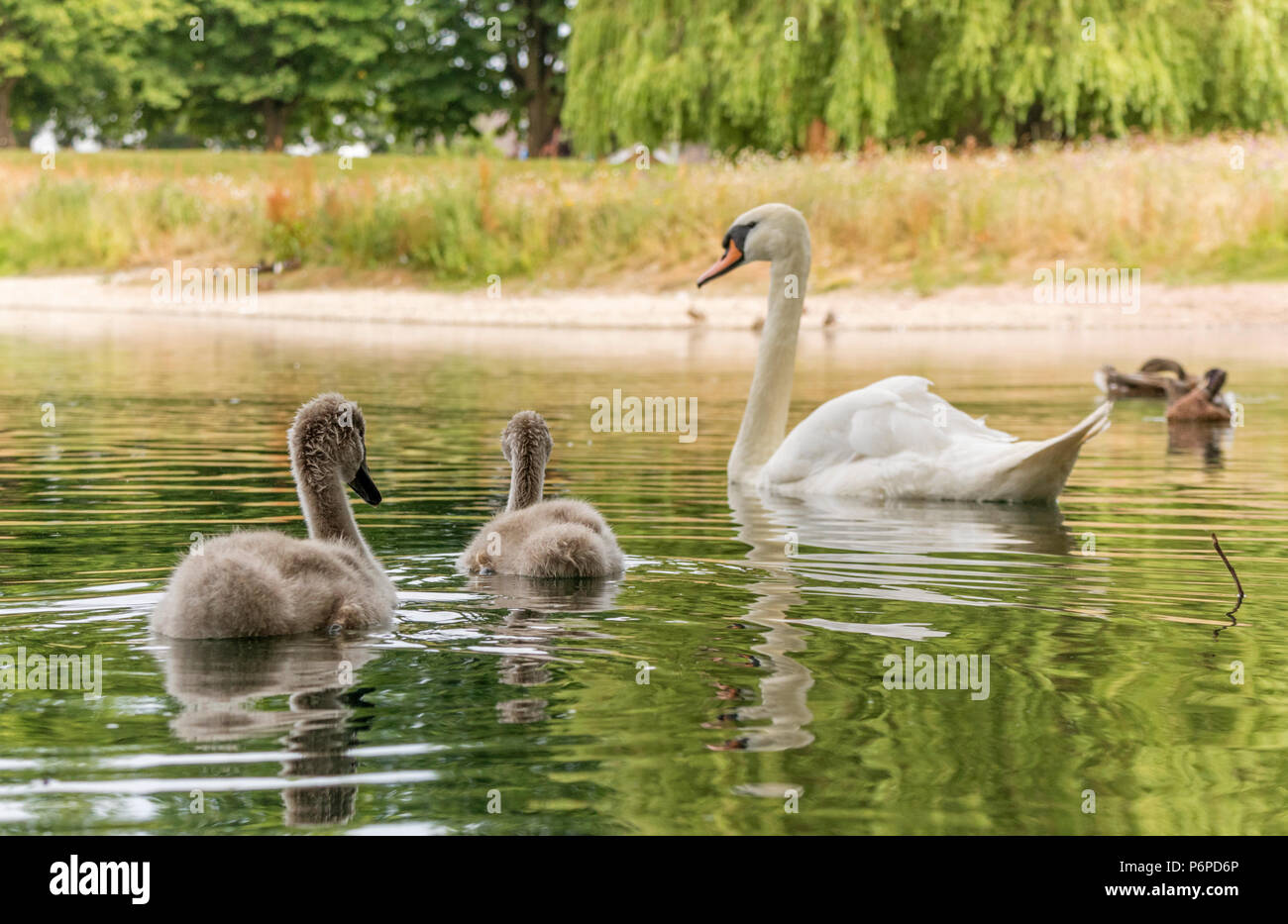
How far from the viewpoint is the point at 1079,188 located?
25.3 meters

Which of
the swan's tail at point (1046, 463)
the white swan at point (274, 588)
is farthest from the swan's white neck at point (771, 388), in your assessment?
the white swan at point (274, 588)

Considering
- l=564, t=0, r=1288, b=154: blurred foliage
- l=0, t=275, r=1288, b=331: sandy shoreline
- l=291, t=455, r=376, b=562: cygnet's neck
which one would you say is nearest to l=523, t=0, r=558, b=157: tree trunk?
l=564, t=0, r=1288, b=154: blurred foliage

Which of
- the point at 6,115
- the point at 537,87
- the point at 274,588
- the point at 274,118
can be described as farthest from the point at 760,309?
the point at 6,115

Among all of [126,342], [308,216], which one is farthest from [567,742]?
[308,216]

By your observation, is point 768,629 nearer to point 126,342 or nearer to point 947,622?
point 947,622

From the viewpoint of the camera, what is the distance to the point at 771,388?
9133 millimetres

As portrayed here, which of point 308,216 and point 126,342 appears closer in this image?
point 126,342

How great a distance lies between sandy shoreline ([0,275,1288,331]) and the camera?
22375 mm

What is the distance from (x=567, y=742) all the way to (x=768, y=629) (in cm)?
135

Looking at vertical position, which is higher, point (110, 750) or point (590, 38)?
point (590, 38)

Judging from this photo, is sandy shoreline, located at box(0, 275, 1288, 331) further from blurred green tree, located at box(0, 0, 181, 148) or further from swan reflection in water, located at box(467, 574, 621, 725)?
blurred green tree, located at box(0, 0, 181, 148)

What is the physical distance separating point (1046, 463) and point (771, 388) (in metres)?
1.74

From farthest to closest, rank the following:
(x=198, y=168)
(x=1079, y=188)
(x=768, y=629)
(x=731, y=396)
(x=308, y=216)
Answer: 1. (x=198, y=168)
2. (x=308, y=216)
3. (x=1079, y=188)
4. (x=731, y=396)
5. (x=768, y=629)

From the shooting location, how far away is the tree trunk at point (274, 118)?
174 feet
